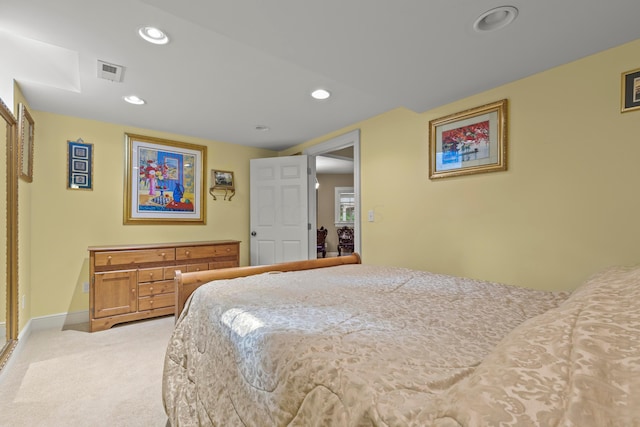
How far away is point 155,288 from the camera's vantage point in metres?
3.25

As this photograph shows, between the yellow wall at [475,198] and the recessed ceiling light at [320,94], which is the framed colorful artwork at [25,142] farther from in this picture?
the recessed ceiling light at [320,94]

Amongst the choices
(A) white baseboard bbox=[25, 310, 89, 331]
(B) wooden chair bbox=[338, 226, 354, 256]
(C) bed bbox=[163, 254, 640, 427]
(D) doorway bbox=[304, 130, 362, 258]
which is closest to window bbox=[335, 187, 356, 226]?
(B) wooden chair bbox=[338, 226, 354, 256]

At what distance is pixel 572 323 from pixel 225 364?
1103mm

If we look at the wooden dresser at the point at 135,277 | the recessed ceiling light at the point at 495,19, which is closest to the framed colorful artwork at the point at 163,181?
the wooden dresser at the point at 135,277

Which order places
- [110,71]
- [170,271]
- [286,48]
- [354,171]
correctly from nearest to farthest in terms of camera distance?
[286,48], [110,71], [170,271], [354,171]

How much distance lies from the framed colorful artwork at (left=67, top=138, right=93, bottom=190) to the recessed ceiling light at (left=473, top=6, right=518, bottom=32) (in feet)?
12.6

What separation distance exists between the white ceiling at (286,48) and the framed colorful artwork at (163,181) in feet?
2.35

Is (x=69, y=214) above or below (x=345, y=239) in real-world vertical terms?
above

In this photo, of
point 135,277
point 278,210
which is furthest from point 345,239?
point 135,277

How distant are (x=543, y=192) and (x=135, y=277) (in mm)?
3809

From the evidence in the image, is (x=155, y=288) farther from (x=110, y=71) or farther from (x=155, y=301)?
(x=110, y=71)

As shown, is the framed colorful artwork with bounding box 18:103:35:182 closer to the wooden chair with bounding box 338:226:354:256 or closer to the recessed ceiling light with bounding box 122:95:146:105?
the recessed ceiling light with bounding box 122:95:146:105

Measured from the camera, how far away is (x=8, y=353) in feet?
7.25

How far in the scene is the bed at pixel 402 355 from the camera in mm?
454
